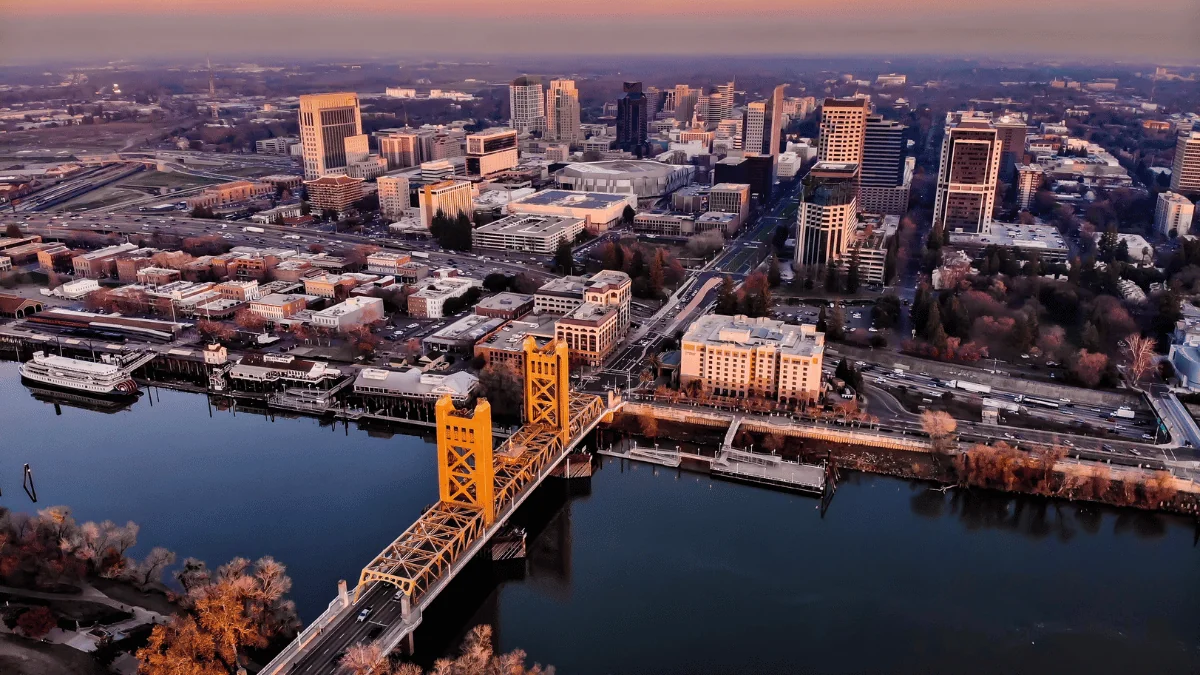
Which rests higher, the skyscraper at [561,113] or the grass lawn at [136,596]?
the skyscraper at [561,113]

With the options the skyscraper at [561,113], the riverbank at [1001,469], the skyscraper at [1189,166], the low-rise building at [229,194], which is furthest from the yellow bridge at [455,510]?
the skyscraper at [561,113]

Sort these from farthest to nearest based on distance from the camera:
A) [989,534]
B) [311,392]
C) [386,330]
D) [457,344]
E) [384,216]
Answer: [384,216] → [386,330] → [457,344] → [311,392] → [989,534]

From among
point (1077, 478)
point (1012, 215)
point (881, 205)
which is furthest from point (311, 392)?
point (1012, 215)

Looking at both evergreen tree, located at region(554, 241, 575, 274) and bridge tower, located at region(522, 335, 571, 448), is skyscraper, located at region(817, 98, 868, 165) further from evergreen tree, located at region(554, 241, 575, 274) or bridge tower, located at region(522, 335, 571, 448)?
bridge tower, located at region(522, 335, 571, 448)

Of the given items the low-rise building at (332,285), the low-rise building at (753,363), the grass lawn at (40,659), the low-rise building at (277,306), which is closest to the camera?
the grass lawn at (40,659)

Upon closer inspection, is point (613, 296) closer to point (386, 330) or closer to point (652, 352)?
point (652, 352)

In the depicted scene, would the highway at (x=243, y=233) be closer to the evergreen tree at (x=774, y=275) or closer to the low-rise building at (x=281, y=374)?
the evergreen tree at (x=774, y=275)
